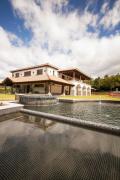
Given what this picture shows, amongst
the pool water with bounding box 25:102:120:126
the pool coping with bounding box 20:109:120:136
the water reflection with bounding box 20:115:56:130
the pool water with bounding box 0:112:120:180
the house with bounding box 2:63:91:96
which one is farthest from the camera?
the house with bounding box 2:63:91:96

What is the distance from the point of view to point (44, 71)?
30.8 meters

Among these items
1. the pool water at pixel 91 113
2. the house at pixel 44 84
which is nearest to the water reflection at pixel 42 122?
the pool water at pixel 91 113

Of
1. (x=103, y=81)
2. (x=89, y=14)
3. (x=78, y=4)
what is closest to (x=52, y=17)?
(x=78, y=4)

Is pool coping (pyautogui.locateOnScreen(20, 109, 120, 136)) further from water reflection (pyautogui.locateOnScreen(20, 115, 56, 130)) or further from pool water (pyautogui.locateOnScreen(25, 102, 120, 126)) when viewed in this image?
pool water (pyautogui.locateOnScreen(25, 102, 120, 126))

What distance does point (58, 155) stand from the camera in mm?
3693

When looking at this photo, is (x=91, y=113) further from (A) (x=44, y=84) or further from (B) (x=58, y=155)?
(A) (x=44, y=84)

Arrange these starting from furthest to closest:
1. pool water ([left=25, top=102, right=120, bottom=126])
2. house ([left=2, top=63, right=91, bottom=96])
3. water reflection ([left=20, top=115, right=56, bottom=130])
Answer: house ([left=2, top=63, right=91, bottom=96]), pool water ([left=25, top=102, right=120, bottom=126]), water reflection ([left=20, top=115, right=56, bottom=130])

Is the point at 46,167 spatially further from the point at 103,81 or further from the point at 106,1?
the point at 103,81

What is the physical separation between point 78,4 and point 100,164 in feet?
42.9

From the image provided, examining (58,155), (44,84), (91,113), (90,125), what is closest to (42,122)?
(90,125)

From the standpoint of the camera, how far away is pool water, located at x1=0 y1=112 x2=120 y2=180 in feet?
9.33

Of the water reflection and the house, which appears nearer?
the water reflection

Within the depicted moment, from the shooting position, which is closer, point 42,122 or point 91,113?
point 42,122

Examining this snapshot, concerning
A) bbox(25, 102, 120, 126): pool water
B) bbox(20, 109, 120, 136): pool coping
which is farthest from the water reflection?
bbox(25, 102, 120, 126): pool water
